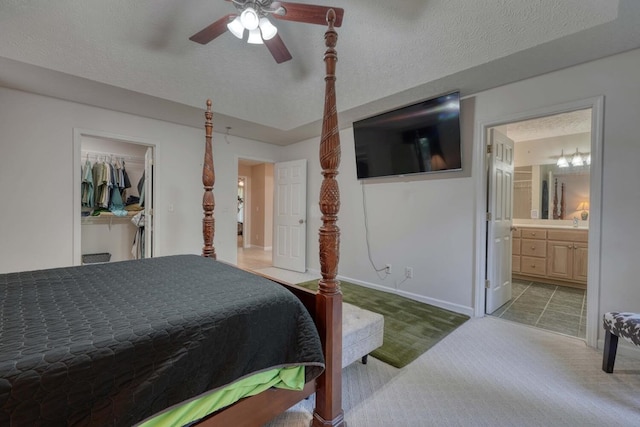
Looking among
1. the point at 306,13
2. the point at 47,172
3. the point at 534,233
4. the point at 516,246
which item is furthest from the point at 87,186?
the point at 534,233

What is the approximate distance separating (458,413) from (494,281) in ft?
6.11

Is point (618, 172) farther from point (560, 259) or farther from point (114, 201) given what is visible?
point (114, 201)

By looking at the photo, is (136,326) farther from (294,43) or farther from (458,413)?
(294,43)

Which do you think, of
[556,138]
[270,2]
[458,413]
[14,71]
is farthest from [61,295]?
[556,138]

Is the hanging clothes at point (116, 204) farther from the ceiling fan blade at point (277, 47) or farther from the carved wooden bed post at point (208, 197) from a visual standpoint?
the ceiling fan blade at point (277, 47)

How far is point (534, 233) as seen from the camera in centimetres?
420

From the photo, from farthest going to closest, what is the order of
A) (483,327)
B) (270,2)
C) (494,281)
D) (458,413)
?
(494,281) < (483,327) < (270,2) < (458,413)

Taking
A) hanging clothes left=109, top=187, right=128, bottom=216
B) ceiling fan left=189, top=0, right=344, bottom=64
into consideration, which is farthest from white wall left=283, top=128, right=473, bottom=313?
hanging clothes left=109, top=187, right=128, bottom=216

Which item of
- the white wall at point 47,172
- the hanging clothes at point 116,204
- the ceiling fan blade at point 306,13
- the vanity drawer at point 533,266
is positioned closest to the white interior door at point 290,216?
the white wall at point 47,172

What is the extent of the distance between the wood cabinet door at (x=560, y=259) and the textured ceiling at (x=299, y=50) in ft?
9.13

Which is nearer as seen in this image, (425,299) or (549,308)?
(549,308)

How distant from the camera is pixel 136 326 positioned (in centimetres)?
96

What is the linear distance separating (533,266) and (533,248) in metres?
0.27

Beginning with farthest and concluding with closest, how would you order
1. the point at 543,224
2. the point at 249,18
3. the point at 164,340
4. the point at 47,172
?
the point at 543,224 → the point at 47,172 → the point at 249,18 → the point at 164,340
